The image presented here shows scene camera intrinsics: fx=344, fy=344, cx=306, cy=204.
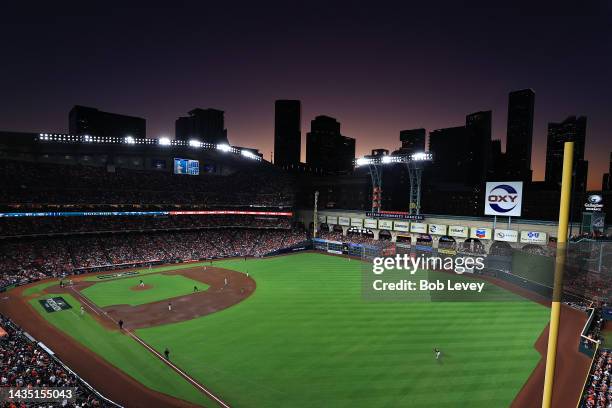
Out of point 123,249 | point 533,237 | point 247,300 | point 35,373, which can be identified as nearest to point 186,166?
point 123,249

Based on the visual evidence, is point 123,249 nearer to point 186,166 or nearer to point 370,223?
point 186,166

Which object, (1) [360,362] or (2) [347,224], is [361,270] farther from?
(1) [360,362]

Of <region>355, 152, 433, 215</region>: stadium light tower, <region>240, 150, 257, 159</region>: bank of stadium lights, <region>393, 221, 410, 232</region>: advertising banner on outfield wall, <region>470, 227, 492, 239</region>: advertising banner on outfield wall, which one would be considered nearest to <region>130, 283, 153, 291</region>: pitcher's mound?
<region>355, 152, 433, 215</region>: stadium light tower

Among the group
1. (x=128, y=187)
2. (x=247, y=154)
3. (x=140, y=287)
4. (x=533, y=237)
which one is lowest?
(x=140, y=287)

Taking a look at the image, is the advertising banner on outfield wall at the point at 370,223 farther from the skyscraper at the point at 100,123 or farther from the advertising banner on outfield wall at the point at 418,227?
the skyscraper at the point at 100,123

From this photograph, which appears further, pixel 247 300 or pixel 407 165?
pixel 407 165

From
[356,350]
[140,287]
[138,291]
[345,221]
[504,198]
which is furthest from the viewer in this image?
[345,221]
